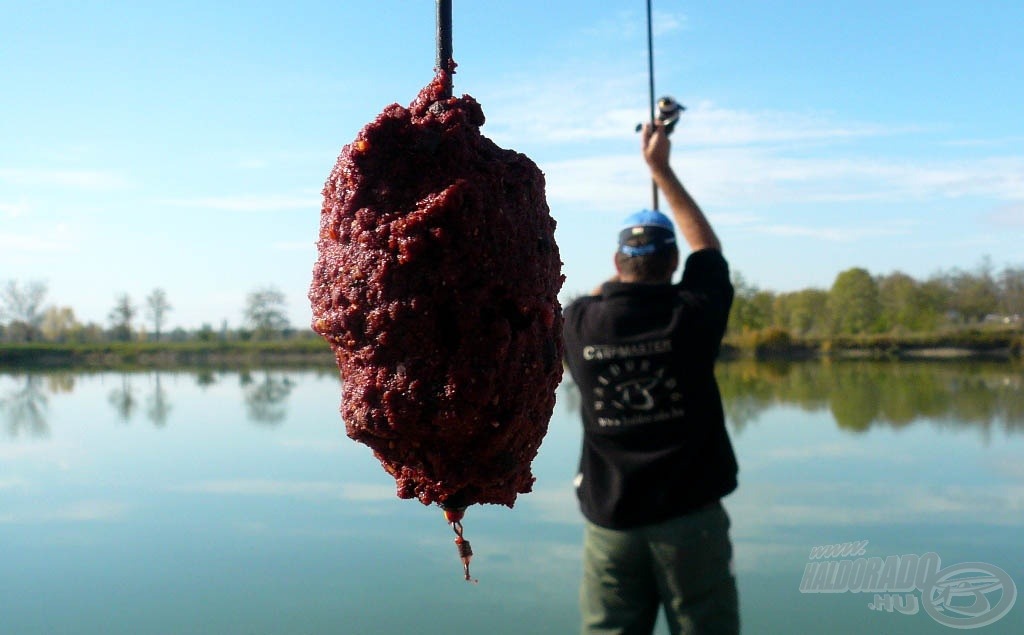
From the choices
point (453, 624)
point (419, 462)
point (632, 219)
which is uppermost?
point (632, 219)

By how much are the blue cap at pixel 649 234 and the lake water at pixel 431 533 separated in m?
5.52

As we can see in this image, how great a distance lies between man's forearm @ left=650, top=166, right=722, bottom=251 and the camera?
289cm

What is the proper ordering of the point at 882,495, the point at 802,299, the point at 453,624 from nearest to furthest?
1. the point at 453,624
2. the point at 882,495
3. the point at 802,299

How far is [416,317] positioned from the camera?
0.89 m

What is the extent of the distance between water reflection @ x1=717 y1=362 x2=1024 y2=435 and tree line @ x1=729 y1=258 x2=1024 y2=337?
3.13 metres

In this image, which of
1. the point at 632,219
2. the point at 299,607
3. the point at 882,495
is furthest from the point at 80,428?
the point at 632,219

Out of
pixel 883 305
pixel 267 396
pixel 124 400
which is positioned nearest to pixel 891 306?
pixel 883 305

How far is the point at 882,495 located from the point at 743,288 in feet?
70.9

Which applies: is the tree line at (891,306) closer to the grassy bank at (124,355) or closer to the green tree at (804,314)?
the green tree at (804,314)

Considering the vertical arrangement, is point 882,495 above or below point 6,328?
below

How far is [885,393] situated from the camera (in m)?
22.2

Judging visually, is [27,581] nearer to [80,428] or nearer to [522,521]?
[522,521]

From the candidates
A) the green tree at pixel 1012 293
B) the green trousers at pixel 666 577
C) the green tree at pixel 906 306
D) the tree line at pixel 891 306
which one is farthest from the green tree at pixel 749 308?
the green trousers at pixel 666 577


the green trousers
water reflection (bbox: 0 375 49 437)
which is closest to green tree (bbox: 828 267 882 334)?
water reflection (bbox: 0 375 49 437)
